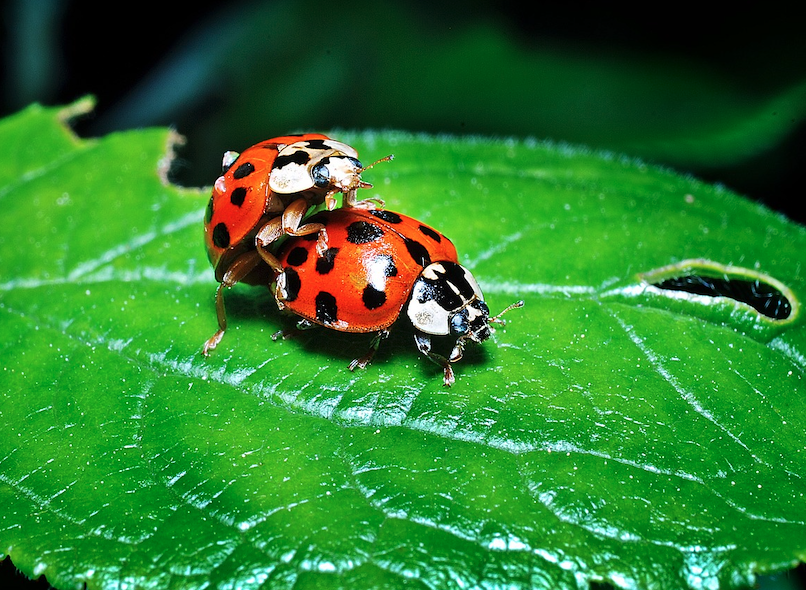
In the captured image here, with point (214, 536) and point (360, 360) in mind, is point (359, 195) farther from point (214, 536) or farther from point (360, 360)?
point (214, 536)

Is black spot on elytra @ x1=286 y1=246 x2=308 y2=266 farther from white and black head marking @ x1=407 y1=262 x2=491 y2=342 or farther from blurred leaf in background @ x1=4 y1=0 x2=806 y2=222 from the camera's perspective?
blurred leaf in background @ x1=4 y1=0 x2=806 y2=222

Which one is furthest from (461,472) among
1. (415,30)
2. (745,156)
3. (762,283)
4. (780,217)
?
(415,30)

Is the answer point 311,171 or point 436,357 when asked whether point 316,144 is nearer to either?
point 311,171

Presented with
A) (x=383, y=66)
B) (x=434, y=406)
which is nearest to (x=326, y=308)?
(x=434, y=406)

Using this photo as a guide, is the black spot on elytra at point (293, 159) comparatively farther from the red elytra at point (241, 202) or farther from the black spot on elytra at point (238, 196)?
the black spot on elytra at point (238, 196)

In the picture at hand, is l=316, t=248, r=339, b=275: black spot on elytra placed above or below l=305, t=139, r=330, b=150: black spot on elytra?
below

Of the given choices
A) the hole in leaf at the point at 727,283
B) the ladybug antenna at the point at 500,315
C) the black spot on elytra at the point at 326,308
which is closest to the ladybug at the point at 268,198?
the black spot on elytra at the point at 326,308

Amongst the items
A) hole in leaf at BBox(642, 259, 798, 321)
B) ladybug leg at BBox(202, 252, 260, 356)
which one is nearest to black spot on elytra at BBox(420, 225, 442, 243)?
ladybug leg at BBox(202, 252, 260, 356)

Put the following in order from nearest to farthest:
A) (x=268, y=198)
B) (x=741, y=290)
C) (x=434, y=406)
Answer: (x=434, y=406), (x=268, y=198), (x=741, y=290)
